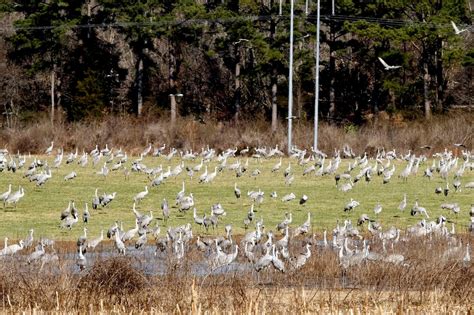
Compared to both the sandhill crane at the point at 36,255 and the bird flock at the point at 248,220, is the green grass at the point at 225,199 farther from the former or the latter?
the sandhill crane at the point at 36,255

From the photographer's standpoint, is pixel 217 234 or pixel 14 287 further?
pixel 217 234

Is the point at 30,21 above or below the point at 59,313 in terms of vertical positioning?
above

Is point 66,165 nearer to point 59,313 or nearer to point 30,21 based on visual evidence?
point 30,21

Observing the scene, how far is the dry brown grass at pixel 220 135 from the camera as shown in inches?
2117

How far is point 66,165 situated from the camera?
145 feet

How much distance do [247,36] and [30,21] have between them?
12.6 metres

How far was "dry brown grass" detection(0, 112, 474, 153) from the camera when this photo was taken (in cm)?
5378

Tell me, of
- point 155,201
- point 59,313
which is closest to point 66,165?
point 155,201

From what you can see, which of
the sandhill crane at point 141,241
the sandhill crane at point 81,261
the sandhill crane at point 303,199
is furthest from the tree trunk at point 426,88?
the sandhill crane at point 81,261

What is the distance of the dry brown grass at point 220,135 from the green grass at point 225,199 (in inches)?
385

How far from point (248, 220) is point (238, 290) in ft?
36.8

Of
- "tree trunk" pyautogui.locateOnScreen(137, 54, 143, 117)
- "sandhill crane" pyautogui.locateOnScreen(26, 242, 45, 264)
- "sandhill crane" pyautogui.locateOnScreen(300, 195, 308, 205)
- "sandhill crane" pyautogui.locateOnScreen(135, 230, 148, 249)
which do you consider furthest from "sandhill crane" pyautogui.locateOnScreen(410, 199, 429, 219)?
"tree trunk" pyautogui.locateOnScreen(137, 54, 143, 117)

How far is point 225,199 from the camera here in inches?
1283

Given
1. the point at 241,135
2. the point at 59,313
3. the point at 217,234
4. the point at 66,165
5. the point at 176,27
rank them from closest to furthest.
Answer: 1. the point at 59,313
2. the point at 217,234
3. the point at 66,165
4. the point at 241,135
5. the point at 176,27
